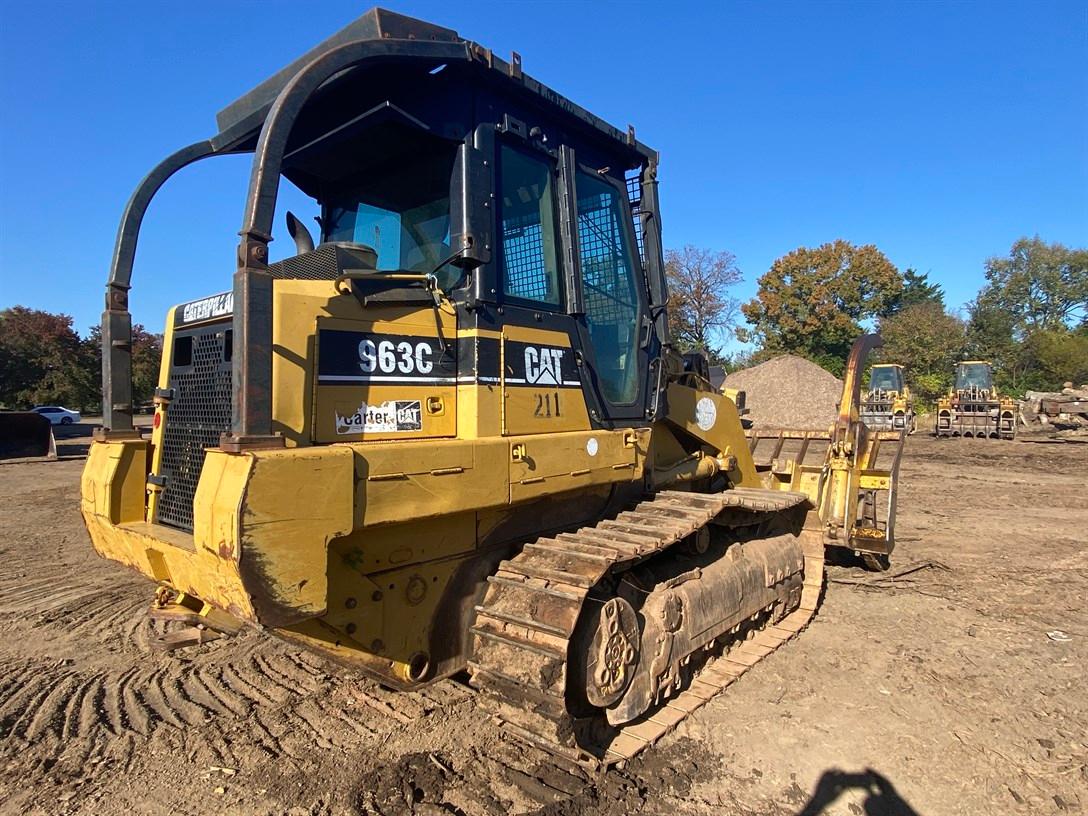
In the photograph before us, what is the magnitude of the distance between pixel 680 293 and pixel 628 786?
1516 inches

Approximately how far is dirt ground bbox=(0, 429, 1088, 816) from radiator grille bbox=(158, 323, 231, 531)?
4.11 feet

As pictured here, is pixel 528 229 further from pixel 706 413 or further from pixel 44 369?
pixel 44 369

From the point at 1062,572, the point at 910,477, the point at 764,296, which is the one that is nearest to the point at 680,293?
the point at 764,296

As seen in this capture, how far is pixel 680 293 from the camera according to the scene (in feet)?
131

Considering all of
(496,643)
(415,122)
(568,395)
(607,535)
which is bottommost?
(496,643)

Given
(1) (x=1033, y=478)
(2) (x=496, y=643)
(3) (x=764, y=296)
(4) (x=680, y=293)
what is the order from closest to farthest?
(2) (x=496, y=643) → (1) (x=1033, y=478) → (4) (x=680, y=293) → (3) (x=764, y=296)

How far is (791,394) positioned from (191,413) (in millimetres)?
27639

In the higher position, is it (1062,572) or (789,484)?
(789,484)

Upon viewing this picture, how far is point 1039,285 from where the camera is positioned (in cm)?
5556

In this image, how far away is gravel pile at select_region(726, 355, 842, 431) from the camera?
1050 inches

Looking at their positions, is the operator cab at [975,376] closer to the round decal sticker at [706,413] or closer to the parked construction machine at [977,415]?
the parked construction machine at [977,415]

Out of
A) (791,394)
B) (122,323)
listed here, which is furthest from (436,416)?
(791,394)

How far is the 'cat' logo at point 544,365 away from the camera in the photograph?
11.2ft

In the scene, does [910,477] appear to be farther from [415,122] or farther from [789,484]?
[415,122]
